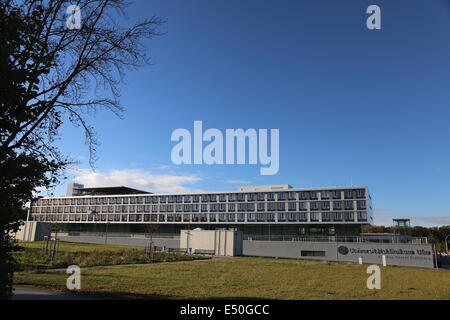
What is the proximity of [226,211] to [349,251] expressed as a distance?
33.7 meters

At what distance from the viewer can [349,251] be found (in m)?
55.6

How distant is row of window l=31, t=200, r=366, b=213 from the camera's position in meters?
70.1

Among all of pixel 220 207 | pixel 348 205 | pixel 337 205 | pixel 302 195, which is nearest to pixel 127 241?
pixel 220 207

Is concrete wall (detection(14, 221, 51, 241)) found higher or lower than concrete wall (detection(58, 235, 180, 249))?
higher

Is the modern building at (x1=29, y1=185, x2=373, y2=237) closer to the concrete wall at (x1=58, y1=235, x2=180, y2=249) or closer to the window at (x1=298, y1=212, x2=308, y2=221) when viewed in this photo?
the window at (x1=298, y1=212, x2=308, y2=221)

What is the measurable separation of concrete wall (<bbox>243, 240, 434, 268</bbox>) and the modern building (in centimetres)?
1182

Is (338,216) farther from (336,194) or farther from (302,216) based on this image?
(302,216)

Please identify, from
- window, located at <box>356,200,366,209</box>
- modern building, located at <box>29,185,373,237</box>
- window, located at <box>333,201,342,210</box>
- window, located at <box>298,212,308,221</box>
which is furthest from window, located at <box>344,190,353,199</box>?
window, located at <box>298,212,308,221</box>

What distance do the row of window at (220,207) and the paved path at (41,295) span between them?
65204 millimetres

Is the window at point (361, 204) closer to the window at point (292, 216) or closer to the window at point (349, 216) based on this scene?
the window at point (349, 216)
